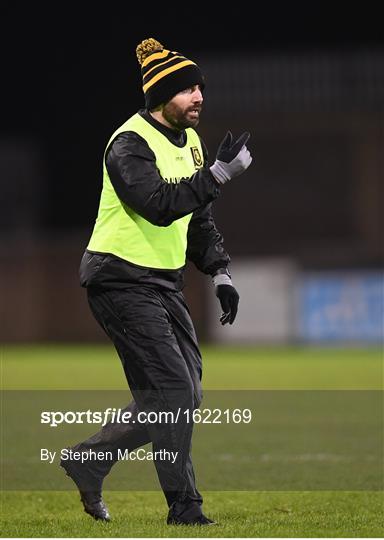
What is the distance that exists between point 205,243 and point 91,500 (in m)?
1.48

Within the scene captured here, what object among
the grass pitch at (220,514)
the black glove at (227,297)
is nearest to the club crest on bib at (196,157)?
the black glove at (227,297)

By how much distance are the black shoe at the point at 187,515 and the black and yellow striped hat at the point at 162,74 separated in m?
2.00

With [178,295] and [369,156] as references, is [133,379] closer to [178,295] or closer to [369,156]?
[178,295]

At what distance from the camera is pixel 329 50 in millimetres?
38781

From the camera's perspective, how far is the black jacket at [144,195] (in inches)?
244

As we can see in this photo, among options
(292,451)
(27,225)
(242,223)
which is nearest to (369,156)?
(242,223)

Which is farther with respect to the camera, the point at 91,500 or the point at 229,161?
the point at 91,500

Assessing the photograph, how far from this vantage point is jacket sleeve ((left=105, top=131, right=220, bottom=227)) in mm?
6176

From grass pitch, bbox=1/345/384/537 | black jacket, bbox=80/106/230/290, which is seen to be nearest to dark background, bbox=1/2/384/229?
grass pitch, bbox=1/345/384/537

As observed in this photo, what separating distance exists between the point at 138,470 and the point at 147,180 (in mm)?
3346

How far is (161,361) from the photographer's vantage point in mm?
6262

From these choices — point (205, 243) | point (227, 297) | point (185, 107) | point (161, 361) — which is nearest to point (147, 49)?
point (185, 107)

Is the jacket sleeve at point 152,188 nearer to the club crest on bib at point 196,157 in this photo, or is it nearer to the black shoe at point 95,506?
the club crest on bib at point 196,157

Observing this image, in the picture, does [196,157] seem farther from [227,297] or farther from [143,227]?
[227,297]
